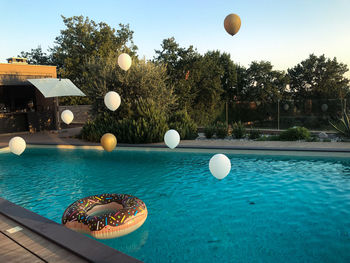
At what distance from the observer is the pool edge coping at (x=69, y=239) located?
A: 11.7ft

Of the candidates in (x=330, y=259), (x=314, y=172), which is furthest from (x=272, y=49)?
(x=330, y=259)

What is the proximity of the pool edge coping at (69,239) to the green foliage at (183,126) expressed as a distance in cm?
995

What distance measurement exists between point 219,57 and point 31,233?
34115mm

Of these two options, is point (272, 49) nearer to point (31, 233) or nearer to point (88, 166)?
point (88, 166)

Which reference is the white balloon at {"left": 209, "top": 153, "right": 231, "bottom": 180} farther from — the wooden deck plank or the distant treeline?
the distant treeline

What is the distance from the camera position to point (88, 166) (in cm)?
1079

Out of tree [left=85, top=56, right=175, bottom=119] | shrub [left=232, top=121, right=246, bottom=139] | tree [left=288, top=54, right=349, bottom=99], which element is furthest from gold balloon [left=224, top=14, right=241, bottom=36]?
tree [left=288, top=54, right=349, bottom=99]

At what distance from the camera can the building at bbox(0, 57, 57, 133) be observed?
18.6 m

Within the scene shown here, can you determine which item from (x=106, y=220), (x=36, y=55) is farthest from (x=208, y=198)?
(x=36, y=55)

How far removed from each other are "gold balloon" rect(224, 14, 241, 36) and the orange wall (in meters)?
14.8

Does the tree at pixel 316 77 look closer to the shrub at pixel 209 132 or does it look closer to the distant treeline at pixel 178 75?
the distant treeline at pixel 178 75

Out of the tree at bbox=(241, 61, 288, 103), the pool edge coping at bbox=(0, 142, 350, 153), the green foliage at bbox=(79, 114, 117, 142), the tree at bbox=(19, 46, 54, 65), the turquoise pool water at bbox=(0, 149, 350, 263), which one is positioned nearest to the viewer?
the turquoise pool water at bbox=(0, 149, 350, 263)

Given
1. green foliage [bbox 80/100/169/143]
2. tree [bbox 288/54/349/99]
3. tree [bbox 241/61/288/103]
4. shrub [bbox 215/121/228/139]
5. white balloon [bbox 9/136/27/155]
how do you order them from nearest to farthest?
1. white balloon [bbox 9/136/27/155]
2. green foliage [bbox 80/100/169/143]
3. shrub [bbox 215/121/228/139]
4. tree [bbox 241/61/288/103]
5. tree [bbox 288/54/349/99]

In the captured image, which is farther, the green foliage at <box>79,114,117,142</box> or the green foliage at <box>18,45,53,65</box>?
the green foliage at <box>18,45,53,65</box>
